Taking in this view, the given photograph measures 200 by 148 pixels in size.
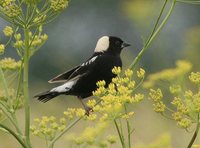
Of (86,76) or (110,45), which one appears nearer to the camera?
(86,76)

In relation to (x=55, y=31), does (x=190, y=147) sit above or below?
above

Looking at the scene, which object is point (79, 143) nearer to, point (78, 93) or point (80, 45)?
point (78, 93)

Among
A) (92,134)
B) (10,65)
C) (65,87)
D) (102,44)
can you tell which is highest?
(92,134)

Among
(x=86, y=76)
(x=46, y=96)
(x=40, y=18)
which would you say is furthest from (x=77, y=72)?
(x=40, y=18)

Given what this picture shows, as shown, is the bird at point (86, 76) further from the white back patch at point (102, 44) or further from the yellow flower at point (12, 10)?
the yellow flower at point (12, 10)

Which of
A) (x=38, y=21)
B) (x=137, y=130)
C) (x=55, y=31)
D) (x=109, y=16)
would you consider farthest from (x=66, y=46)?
(x=38, y=21)

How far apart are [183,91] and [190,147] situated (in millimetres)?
262

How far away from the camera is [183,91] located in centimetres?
344

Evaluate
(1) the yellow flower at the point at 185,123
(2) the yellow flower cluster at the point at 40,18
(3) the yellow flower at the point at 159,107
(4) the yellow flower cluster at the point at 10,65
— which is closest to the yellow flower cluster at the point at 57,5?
(2) the yellow flower cluster at the point at 40,18

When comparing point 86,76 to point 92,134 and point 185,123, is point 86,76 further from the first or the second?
point 92,134

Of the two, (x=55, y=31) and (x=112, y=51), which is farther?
(x=55, y=31)

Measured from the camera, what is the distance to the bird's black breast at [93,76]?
18.3 feet

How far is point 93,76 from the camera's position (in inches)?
222

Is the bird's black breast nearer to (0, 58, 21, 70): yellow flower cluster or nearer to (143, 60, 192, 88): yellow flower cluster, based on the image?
(0, 58, 21, 70): yellow flower cluster
